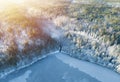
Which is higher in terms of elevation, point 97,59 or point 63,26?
point 63,26

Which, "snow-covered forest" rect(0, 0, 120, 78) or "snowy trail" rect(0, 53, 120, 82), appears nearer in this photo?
"snowy trail" rect(0, 53, 120, 82)

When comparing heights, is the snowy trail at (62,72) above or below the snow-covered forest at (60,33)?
below

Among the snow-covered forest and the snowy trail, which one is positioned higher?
the snow-covered forest

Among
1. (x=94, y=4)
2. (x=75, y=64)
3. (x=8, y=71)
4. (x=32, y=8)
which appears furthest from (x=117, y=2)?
(x=8, y=71)

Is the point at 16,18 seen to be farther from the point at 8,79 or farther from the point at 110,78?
the point at 110,78

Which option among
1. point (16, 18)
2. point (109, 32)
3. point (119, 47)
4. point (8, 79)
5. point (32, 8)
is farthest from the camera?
point (32, 8)

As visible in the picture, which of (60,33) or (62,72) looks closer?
(62,72)

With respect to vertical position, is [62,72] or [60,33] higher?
[60,33]

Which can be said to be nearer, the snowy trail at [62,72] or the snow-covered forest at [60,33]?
the snowy trail at [62,72]
